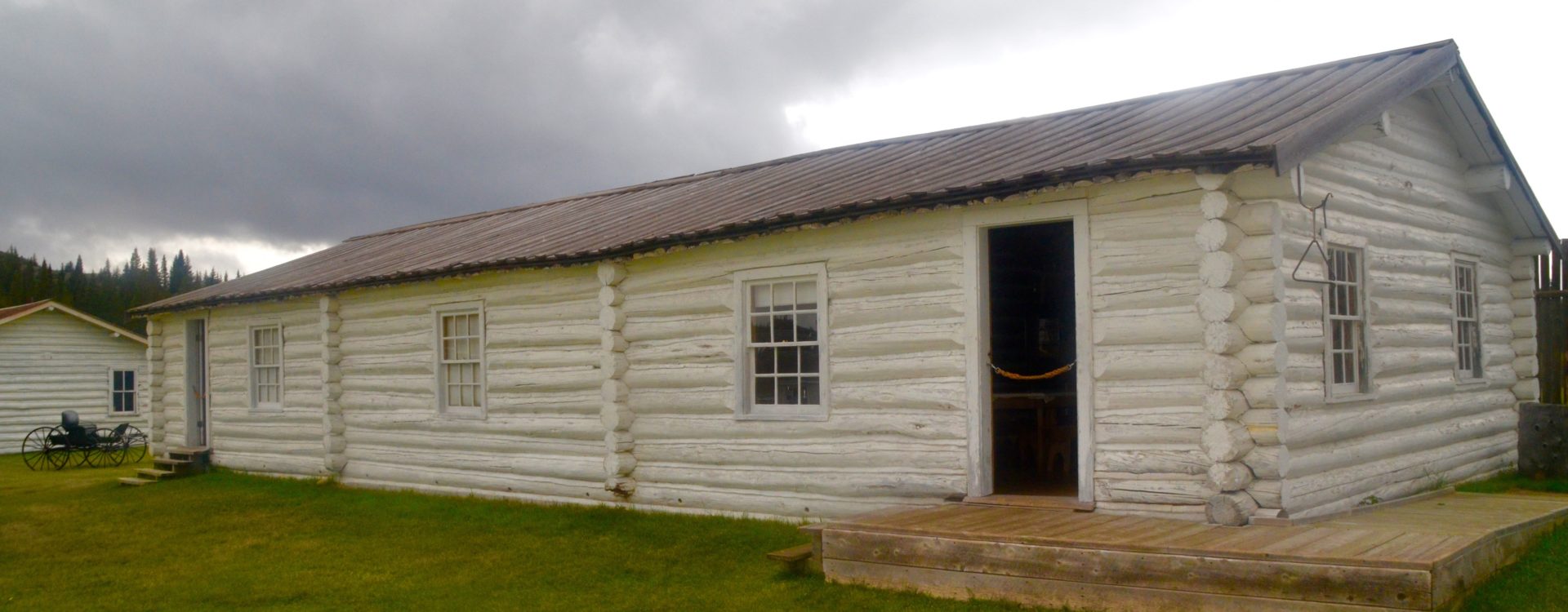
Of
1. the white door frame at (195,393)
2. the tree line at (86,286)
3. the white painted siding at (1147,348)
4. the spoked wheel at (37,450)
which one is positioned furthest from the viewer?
the tree line at (86,286)

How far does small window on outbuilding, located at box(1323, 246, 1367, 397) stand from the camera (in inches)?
380

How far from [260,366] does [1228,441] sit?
16.1m

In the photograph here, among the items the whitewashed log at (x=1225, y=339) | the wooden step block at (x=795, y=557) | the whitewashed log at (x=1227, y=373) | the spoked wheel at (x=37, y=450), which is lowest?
the spoked wheel at (x=37, y=450)

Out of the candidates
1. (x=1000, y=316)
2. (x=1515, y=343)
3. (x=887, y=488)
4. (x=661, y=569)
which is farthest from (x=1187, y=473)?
(x=1515, y=343)

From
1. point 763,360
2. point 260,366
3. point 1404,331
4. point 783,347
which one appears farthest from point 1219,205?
point 260,366

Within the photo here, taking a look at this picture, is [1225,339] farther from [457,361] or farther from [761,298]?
[457,361]

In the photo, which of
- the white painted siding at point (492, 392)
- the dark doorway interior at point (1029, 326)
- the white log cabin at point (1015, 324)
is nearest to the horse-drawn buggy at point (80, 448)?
the white log cabin at point (1015, 324)

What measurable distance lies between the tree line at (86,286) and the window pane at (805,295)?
173ft

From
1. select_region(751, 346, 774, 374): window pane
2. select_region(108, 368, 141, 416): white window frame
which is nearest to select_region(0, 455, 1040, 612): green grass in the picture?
select_region(751, 346, 774, 374): window pane

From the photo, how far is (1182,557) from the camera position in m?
7.11

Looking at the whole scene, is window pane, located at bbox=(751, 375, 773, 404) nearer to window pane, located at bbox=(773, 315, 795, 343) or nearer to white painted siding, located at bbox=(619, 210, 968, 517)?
white painted siding, located at bbox=(619, 210, 968, 517)

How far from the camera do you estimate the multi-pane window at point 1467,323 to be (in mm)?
12203

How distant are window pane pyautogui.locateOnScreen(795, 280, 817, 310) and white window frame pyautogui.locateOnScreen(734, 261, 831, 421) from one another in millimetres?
63

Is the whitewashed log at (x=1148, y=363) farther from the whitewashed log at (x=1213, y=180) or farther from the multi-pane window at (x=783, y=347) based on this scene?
the multi-pane window at (x=783, y=347)
